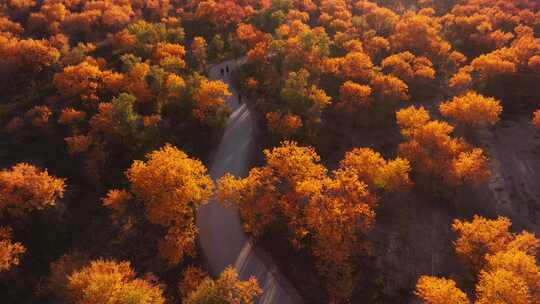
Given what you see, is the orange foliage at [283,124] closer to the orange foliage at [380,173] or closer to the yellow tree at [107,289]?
the orange foliage at [380,173]

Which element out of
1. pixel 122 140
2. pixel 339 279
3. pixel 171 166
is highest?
pixel 171 166

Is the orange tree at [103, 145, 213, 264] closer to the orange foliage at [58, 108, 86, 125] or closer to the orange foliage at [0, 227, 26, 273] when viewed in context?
the orange foliage at [0, 227, 26, 273]

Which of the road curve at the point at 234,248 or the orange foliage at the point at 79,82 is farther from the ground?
the orange foliage at the point at 79,82

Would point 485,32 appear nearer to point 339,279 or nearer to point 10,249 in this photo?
point 339,279

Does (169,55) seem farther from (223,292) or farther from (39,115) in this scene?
(223,292)

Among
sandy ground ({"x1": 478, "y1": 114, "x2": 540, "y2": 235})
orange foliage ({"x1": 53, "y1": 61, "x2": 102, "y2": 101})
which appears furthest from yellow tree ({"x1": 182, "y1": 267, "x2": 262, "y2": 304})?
sandy ground ({"x1": 478, "y1": 114, "x2": 540, "y2": 235})

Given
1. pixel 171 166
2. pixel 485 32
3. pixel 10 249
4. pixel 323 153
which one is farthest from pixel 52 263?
pixel 485 32

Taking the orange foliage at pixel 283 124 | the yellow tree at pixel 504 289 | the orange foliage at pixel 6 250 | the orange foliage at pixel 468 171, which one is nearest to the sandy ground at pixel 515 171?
the orange foliage at pixel 468 171

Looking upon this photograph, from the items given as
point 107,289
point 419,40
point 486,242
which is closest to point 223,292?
point 107,289
